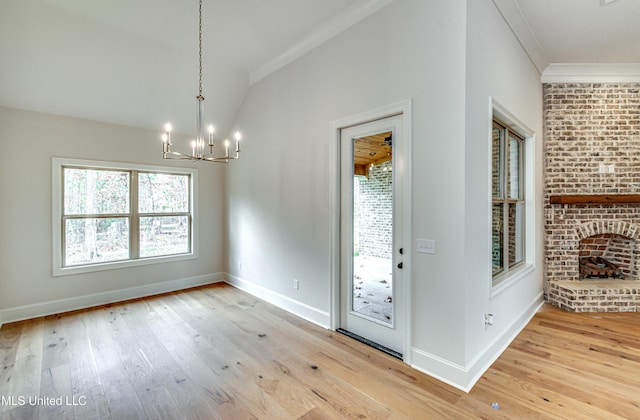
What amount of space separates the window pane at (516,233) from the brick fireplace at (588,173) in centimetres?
93

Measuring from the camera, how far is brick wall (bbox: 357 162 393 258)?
2.80 metres

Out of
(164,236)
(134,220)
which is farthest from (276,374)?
(134,220)

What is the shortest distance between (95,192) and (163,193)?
91 cm

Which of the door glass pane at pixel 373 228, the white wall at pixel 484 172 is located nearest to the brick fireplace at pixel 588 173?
the white wall at pixel 484 172

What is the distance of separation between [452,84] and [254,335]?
10.3 ft

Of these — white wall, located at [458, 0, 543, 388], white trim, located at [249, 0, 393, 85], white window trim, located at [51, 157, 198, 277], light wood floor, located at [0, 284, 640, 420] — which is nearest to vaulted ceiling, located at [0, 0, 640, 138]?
white trim, located at [249, 0, 393, 85]

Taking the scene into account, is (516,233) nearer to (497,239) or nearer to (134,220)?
(497,239)

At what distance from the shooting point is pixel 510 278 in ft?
10.0

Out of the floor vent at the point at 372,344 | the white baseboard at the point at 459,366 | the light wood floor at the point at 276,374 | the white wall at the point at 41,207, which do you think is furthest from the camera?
the white wall at the point at 41,207

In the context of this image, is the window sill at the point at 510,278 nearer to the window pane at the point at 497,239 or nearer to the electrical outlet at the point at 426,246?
the window pane at the point at 497,239

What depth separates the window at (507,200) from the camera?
115 inches

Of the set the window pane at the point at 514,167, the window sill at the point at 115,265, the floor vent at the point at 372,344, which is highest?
the window pane at the point at 514,167

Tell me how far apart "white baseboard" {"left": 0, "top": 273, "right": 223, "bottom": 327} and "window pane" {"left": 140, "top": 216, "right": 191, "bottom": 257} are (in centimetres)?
53

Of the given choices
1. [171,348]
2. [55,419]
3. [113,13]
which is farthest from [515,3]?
[55,419]
